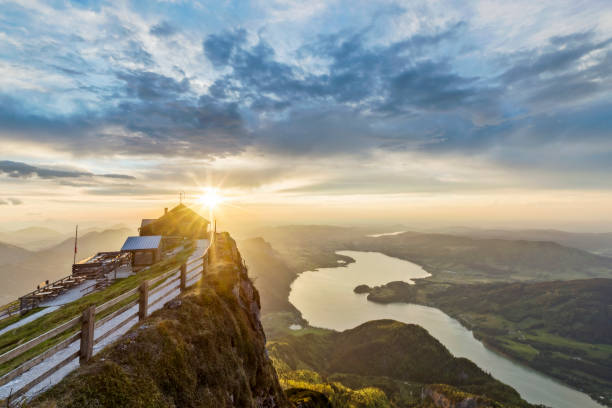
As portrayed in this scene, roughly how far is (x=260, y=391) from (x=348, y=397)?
7329 centimetres

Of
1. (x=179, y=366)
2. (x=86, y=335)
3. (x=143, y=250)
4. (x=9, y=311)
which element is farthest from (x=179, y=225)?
(x=86, y=335)

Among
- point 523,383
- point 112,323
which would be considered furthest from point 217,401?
point 523,383

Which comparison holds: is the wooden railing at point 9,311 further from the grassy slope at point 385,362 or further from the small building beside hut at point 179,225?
the grassy slope at point 385,362

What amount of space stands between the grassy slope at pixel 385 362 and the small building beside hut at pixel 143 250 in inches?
2708

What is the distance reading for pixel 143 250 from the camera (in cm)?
3331

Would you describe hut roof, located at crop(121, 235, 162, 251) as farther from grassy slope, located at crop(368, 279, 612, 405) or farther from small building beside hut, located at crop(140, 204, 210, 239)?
grassy slope, located at crop(368, 279, 612, 405)

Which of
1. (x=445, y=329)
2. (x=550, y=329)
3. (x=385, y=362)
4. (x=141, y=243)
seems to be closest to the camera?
(x=141, y=243)

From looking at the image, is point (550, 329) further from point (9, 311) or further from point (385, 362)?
point (9, 311)

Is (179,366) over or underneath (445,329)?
over

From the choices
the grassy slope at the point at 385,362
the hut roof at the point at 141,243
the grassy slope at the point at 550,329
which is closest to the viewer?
the hut roof at the point at 141,243

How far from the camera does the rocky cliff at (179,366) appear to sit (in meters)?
7.24

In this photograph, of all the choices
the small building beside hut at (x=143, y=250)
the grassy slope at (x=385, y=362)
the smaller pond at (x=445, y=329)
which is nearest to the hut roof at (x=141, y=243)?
the small building beside hut at (x=143, y=250)

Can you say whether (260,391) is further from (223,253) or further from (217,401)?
(223,253)

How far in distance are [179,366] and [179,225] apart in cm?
5267
